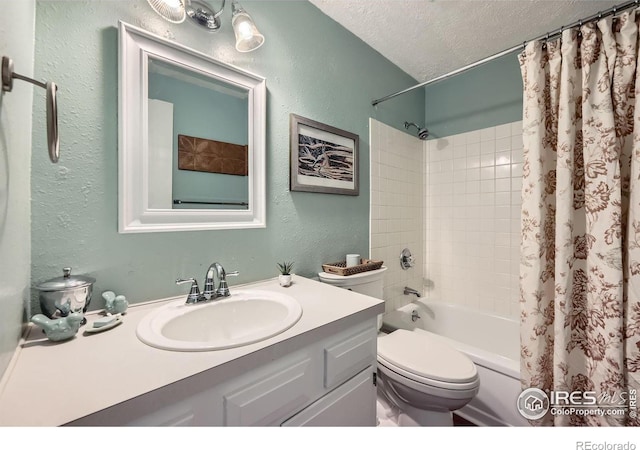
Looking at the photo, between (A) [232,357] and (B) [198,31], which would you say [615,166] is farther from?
(B) [198,31]

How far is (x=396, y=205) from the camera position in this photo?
1.87 m

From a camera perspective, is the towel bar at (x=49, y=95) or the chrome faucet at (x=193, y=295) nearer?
the towel bar at (x=49, y=95)

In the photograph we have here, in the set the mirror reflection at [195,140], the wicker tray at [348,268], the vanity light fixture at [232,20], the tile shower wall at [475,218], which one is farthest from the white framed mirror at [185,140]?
the tile shower wall at [475,218]

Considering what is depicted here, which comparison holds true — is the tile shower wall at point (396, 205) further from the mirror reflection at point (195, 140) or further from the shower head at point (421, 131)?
the mirror reflection at point (195, 140)

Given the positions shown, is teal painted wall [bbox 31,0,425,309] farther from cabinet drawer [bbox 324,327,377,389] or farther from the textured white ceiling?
cabinet drawer [bbox 324,327,377,389]

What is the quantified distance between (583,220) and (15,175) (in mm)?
1894

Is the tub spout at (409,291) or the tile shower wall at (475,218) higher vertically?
the tile shower wall at (475,218)

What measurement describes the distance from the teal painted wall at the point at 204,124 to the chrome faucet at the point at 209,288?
0.90 ft

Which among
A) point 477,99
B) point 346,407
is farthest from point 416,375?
point 477,99

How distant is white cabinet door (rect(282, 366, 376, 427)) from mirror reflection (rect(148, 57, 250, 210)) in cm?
79

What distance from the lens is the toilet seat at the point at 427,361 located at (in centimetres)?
102

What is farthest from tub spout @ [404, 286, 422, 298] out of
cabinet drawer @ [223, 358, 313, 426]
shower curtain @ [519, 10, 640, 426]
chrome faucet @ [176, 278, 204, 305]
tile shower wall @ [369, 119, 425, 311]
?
chrome faucet @ [176, 278, 204, 305]

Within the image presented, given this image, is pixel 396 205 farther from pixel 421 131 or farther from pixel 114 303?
pixel 114 303
